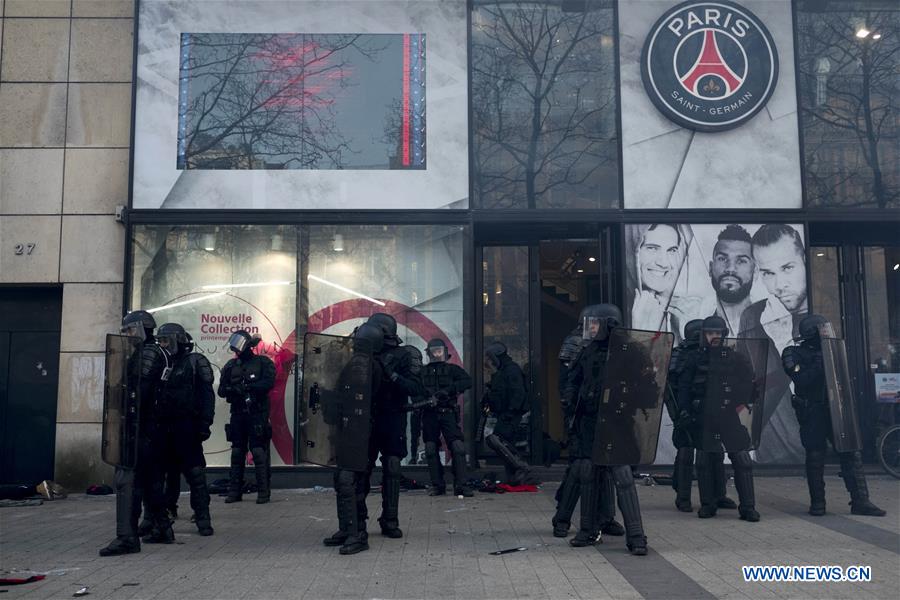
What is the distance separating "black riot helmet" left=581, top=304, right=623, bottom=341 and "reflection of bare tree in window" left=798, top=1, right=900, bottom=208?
6.18 metres

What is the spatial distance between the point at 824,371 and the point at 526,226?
4.63 metres

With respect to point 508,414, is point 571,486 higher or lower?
lower

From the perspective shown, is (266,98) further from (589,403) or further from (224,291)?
(589,403)

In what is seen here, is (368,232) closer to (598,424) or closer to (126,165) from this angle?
(126,165)

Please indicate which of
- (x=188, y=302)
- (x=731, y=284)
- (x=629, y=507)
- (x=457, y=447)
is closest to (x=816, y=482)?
(x=629, y=507)

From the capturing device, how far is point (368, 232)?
450 inches

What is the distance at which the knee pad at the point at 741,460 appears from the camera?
8.42 metres

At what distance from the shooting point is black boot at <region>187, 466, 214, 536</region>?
25.3 ft

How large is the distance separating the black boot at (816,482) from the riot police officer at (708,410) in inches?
24.4

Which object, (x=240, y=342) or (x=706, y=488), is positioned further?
(x=240, y=342)

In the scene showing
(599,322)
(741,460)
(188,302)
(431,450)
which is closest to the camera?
(599,322)

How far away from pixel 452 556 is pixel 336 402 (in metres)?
1.60

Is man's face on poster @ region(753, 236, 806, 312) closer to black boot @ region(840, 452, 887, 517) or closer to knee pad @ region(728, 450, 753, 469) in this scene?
black boot @ region(840, 452, 887, 517)

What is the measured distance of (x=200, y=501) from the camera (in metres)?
7.77
